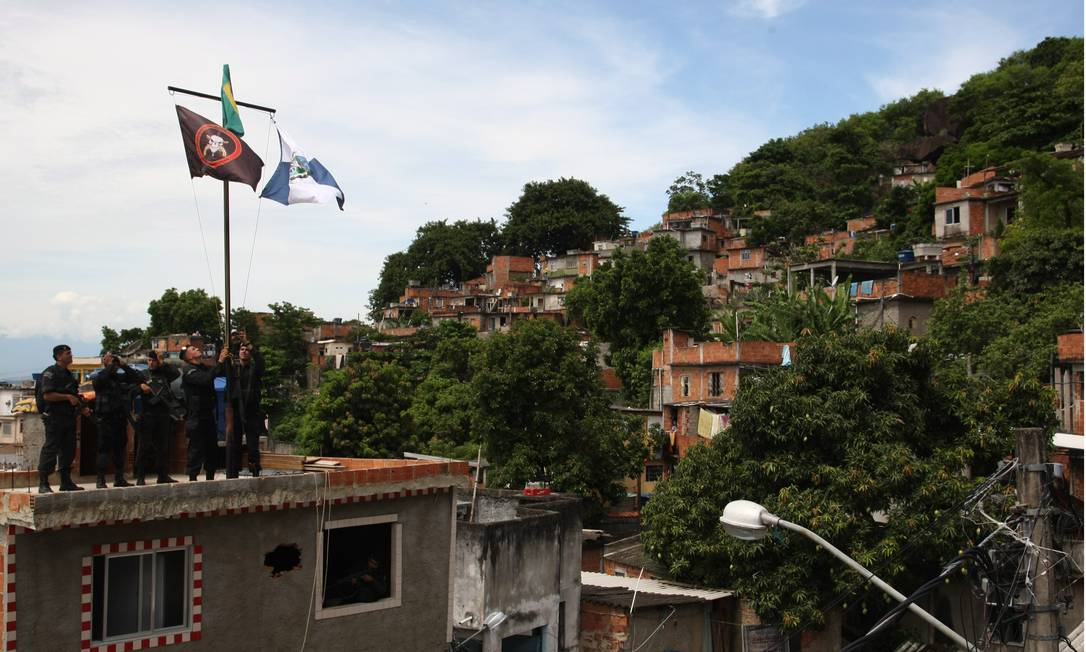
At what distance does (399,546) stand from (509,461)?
69.5 ft

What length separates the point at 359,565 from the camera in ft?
44.2

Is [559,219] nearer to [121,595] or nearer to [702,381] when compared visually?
[702,381]

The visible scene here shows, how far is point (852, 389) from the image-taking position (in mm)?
22797

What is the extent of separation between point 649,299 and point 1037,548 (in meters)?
45.3

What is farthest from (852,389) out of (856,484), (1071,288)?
(1071,288)

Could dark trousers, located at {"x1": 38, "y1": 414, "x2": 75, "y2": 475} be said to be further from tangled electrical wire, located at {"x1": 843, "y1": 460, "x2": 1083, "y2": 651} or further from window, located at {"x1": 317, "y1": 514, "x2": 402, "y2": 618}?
tangled electrical wire, located at {"x1": 843, "y1": 460, "x2": 1083, "y2": 651}

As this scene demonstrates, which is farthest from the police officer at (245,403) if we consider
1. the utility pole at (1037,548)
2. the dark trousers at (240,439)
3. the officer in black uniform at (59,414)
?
the utility pole at (1037,548)

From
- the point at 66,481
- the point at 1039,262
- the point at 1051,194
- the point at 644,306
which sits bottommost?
the point at 66,481

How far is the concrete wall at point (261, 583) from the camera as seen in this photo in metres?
10.8

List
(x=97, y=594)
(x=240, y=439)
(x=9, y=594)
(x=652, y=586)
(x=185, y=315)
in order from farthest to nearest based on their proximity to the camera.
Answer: (x=185, y=315)
(x=652, y=586)
(x=240, y=439)
(x=97, y=594)
(x=9, y=594)

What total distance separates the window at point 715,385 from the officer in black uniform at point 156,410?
28096 millimetres

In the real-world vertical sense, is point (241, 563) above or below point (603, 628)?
above

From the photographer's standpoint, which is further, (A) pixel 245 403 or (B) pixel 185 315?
Result: (B) pixel 185 315

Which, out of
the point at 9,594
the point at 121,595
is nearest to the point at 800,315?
the point at 121,595
